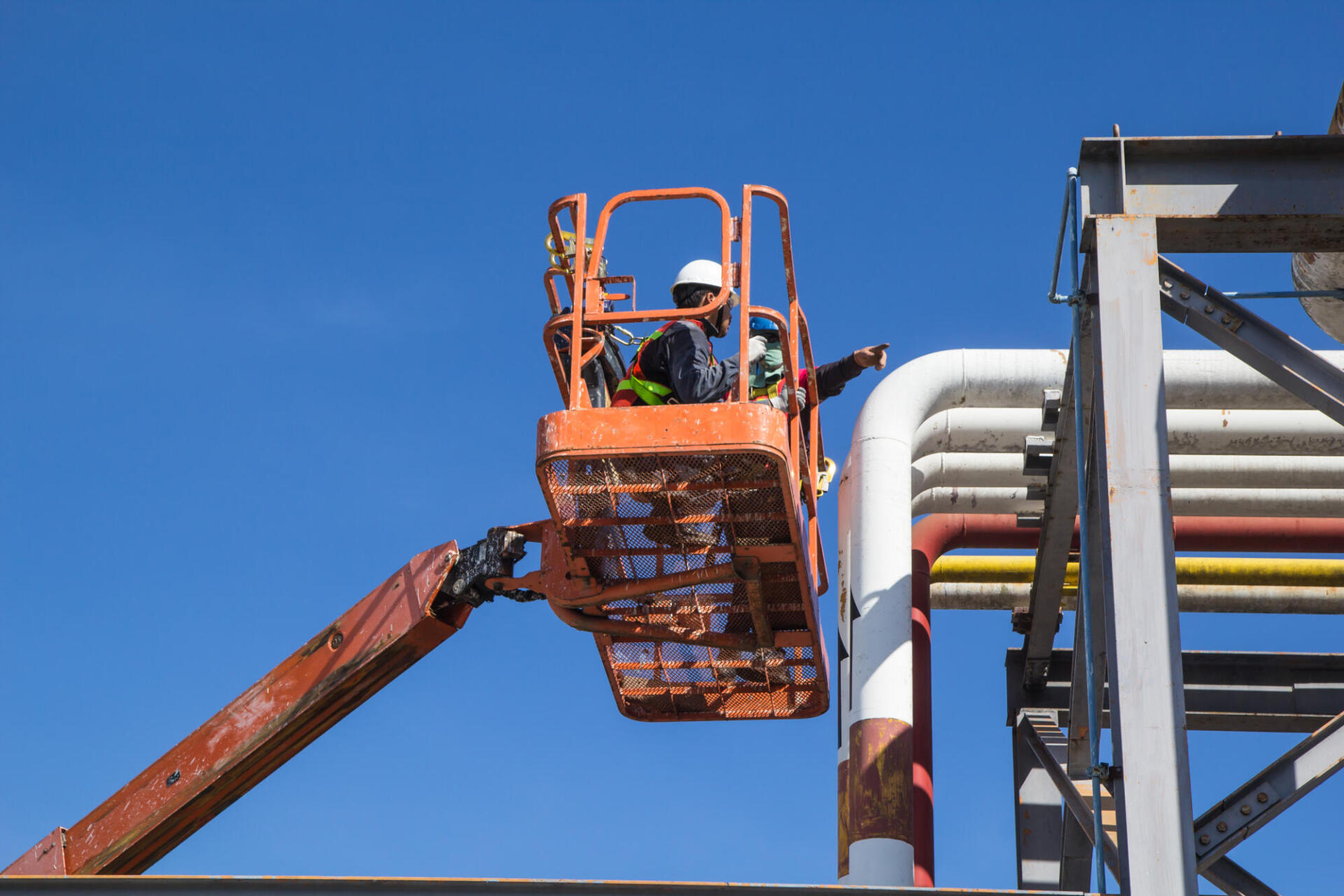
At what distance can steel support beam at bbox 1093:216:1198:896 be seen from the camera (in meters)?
6.60

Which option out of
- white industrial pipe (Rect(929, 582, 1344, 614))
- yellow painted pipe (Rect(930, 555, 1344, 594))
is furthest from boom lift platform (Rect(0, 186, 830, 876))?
white industrial pipe (Rect(929, 582, 1344, 614))

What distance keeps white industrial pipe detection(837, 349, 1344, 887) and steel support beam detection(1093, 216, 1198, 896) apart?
3.23 m

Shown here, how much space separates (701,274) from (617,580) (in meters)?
1.83

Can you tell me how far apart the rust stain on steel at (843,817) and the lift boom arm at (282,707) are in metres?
2.47

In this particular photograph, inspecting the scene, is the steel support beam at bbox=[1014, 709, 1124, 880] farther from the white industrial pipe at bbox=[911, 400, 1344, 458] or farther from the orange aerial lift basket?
the white industrial pipe at bbox=[911, 400, 1344, 458]

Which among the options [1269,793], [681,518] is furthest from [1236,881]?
[681,518]

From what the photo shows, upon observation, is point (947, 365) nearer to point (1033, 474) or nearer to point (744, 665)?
point (1033, 474)

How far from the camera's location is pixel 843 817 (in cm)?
1028

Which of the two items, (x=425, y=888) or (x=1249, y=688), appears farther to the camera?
(x=1249, y=688)

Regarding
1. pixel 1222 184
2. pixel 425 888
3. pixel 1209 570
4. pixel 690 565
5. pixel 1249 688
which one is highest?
pixel 1209 570

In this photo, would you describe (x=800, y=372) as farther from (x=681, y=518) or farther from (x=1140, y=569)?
(x=1140, y=569)

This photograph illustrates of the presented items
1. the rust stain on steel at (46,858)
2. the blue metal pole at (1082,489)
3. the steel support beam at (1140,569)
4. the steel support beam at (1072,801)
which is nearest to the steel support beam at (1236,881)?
the steel support beam at (1072,801)

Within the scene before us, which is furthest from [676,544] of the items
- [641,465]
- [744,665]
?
[744,665]

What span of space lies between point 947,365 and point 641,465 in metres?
4.21
